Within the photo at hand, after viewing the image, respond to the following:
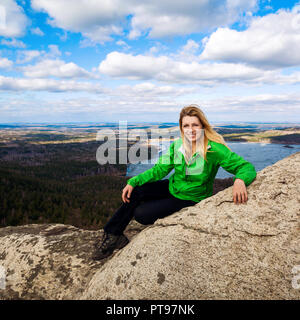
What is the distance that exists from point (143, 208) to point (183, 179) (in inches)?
35.5

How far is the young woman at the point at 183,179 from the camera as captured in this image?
3352 millimetres

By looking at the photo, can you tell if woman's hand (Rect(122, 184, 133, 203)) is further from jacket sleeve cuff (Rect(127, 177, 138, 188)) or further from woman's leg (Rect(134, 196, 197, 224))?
woman's leg (Rect(134, 196, 197, 224))

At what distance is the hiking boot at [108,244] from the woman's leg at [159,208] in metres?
0.59

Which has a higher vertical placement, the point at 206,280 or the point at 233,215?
the point at 233,215

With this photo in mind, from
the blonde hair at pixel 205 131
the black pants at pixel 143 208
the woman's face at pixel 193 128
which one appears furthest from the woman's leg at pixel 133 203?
the woman's face at pixel 193 128

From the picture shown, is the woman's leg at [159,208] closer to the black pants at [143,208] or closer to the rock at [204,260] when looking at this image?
the black pants at [143,208]

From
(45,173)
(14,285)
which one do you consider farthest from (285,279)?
(45,173)

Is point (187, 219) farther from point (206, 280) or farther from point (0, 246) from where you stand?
point (0, 246)

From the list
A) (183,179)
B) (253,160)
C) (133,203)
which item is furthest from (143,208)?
(253,160)

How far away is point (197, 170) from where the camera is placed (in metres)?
3.48

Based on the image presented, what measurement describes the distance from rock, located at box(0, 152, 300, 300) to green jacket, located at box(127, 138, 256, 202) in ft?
0.89

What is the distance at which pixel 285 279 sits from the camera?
2.60m

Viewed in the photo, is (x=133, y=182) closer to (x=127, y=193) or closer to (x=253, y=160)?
(x=127, y=193)
